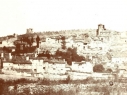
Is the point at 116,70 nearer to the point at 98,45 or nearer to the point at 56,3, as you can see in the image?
the point at 98,45

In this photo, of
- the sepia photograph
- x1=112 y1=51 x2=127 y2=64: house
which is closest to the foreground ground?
the sepia photograph

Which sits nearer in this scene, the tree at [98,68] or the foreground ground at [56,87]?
the foreground ground at [56,87]

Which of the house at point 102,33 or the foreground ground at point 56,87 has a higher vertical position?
the house at point 102,33

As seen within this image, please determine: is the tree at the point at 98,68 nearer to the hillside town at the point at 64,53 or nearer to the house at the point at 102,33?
the hillside town at the point at 64,53

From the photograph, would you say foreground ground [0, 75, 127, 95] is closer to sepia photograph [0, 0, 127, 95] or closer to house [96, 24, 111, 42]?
sepia photograph [0, 0, 127, 95]

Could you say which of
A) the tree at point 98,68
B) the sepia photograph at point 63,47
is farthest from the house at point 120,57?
the tree at point 98,68

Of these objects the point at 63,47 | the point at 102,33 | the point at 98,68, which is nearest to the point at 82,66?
the point at 98,68

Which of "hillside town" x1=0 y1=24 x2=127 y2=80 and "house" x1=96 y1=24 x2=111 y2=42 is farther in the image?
"hillside town" x1=0 y1=24 x2=127 y2=80
